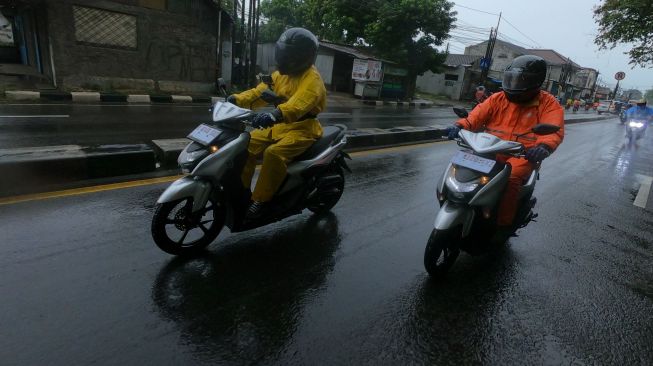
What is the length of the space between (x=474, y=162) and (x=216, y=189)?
2.00 metres

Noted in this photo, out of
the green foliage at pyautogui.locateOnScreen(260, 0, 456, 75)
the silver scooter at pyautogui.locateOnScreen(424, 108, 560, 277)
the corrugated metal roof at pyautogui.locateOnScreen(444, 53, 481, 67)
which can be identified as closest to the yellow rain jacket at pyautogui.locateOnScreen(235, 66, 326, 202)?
the silver scooter at pyautogui.locateOnScreen(424, 108, 560, 277)

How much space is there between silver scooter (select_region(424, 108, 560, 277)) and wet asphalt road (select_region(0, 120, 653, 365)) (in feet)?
1.07

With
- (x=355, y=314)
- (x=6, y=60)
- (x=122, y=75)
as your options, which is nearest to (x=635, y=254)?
(x=355, y=314)

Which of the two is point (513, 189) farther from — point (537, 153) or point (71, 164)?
point (71, 164)

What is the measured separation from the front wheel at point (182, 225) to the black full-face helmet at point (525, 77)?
2.66m

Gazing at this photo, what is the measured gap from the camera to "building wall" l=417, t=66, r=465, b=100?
3888 centimetres

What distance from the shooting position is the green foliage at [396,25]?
82.1 ft

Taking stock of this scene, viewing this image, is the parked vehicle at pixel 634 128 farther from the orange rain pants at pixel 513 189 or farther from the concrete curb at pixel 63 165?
the concrete curb at pixel 63 165

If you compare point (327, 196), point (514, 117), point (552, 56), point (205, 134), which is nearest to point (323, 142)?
point (327, 196)

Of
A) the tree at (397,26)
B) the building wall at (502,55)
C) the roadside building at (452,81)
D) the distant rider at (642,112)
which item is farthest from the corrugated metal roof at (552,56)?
the distant rider at (642,112)

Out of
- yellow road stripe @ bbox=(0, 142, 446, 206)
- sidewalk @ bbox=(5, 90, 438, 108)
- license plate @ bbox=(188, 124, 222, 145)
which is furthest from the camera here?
sidewalk @ bbox=(5, 90, 438, 108)

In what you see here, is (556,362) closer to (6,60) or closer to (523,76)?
(523,76)

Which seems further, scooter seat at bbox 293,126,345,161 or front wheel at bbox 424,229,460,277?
scooter seat at bbox 293,126,345,161

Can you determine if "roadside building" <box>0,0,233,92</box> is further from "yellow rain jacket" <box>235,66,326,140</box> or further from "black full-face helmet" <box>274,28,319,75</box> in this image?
"black full-face helmet" <box>274,28,319,75</box>
